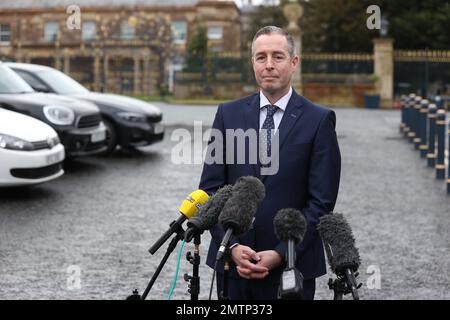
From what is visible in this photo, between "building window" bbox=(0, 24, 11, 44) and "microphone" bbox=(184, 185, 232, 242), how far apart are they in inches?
2472

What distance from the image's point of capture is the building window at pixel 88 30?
6138 cm

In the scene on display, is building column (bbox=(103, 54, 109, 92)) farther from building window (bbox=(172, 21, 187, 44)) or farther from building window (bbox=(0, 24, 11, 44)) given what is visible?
building window (bbox=(0, 24, 11, 44))

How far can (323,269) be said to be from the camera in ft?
10.7

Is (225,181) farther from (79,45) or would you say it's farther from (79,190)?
(79,45)

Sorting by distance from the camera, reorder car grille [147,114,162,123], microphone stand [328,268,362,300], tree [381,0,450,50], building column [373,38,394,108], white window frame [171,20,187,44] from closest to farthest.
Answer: microphone stand [328,268,362,300], car grille [147,114,162,123], building column [373,38,394,108], tree [381,0,450,50], white window frame [171,20,187,44]

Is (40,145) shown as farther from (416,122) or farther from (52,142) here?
(416,122)

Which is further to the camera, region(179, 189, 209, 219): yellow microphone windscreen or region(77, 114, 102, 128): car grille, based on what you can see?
region(77, 114, 102, 128): car grille

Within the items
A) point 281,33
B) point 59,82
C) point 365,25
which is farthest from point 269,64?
point 365,25

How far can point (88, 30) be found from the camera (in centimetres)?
6238

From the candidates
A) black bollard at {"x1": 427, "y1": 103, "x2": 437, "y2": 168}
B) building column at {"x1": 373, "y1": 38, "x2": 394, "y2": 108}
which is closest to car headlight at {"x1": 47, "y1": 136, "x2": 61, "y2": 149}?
black bollard at {"x1": 427, "y1": 103, "x2": 437, "y2": 168}

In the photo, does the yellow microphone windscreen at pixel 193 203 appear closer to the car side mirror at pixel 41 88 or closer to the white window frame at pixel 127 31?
the car side mirror at pixel 41 88

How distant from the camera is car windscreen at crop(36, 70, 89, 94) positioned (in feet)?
44.7

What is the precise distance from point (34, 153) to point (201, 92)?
3015 centimetres
